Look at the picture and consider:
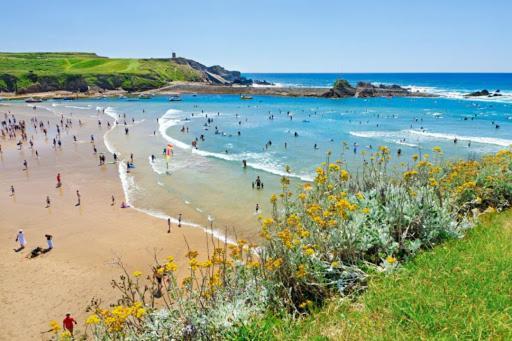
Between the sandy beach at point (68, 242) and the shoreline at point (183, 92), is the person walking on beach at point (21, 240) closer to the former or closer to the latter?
the sandy beach at point (68, 242)

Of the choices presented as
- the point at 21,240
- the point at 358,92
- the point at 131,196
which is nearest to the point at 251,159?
the point at 131,196

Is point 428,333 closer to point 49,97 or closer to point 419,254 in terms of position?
point 419,254

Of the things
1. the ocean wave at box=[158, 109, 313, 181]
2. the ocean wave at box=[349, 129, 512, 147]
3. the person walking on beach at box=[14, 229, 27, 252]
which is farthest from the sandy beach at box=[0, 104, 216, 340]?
the ocean wave at box=[349, 129, 512, 147]

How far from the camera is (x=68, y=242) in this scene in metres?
17.2

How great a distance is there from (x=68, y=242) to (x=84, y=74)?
10310 cm

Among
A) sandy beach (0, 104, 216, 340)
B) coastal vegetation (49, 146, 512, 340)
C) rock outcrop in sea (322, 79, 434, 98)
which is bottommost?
sandy beach (0, 104, 216, 340)

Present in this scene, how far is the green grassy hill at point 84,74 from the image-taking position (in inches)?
3942

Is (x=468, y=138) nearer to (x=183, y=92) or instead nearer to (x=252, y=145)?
(x=252, y=145)

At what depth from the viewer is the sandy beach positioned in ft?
41.4

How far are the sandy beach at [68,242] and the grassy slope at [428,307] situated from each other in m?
9.41

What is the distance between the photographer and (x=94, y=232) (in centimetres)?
1819

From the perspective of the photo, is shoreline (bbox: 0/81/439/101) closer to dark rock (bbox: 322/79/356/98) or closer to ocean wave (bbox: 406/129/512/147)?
dark rock (bbox: 322/79/356/98)

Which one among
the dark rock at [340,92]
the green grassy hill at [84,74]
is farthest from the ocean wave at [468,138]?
the green grassy hill at [84,74]

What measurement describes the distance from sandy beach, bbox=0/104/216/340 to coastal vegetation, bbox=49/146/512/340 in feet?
26.7
